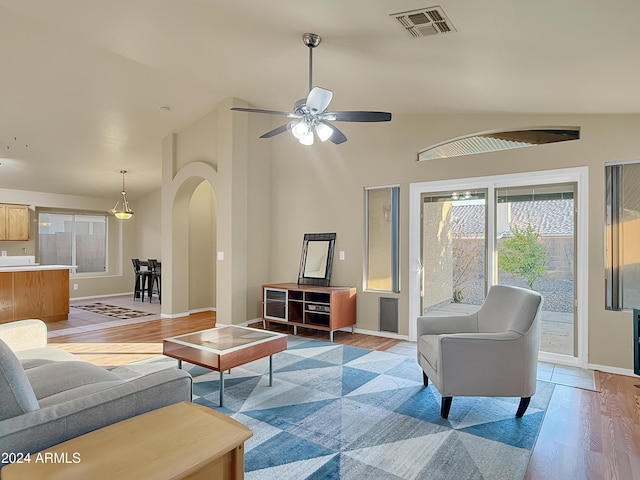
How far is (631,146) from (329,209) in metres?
3.61

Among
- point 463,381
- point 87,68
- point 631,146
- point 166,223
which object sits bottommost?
point 463,381

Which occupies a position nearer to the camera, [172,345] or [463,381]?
[463,381]

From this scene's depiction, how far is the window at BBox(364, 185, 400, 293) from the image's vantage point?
5312mm

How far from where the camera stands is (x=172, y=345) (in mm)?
3316

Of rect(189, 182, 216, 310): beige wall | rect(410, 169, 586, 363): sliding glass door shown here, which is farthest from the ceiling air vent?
rect(189, 182, 216, 310): beige wall

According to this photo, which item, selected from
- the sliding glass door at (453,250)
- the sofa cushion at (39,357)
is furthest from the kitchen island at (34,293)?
the sliding glass door at (453,250)

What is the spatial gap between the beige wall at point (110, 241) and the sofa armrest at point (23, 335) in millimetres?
6152

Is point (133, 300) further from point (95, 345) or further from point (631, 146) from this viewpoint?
point (631, 146)

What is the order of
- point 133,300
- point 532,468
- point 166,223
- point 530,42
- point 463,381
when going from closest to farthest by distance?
point 532,468, point 530,42, point 463,381, point 166,223, point 133,300

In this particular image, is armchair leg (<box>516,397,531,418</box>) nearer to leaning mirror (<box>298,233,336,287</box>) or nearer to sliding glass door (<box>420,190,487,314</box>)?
sliding glass door (<box>420,190,487,314</box>)

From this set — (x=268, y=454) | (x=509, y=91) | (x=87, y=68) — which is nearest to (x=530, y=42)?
(x=509, y=91)

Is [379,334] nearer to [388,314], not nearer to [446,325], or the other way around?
[388,314]

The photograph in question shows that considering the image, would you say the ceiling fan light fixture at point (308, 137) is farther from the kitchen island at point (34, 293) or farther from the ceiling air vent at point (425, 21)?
the kitchen island at point (34, 293)

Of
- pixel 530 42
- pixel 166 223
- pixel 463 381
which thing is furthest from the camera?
pixel 166 223
